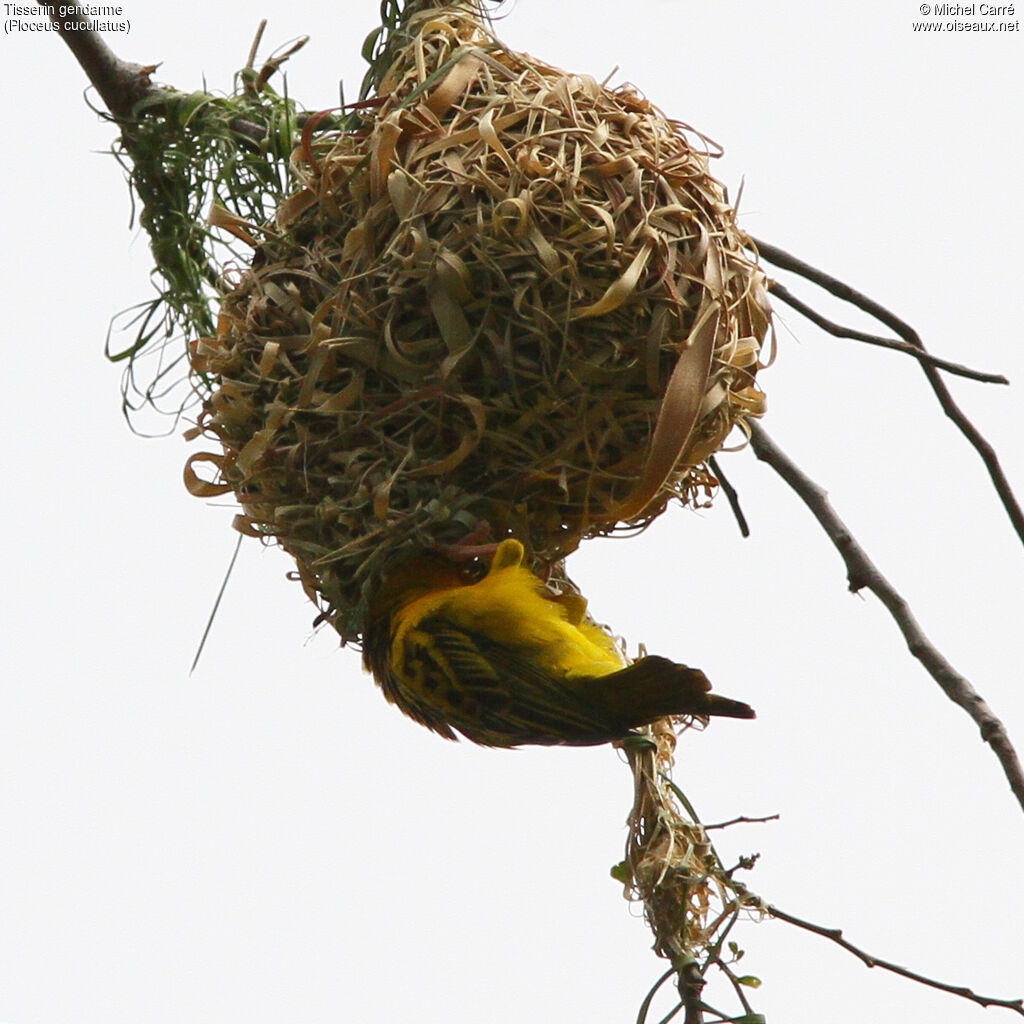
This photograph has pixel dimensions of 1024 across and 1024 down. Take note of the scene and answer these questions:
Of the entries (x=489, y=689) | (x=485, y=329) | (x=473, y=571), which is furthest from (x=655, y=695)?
(x=485, y=329)

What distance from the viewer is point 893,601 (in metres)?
1.92

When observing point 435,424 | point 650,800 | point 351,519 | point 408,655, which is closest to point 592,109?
point 435,424

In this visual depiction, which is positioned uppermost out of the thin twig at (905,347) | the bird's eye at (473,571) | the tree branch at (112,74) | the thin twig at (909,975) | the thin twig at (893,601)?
the tree branch at (112,74)

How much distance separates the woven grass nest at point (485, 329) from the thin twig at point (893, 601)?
0.26 meters

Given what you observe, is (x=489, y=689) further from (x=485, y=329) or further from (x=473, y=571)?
(x=485, y=329)

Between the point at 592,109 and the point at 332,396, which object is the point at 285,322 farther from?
the point at 592,109

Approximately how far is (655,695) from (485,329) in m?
0.41

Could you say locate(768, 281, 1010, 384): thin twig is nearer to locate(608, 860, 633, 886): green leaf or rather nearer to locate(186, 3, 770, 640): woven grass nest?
locate(186, 3, 770, 640): woven grass nest

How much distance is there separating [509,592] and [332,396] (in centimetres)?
28

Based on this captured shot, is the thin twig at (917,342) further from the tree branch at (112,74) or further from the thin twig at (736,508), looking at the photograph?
the tree branch at (112,74)

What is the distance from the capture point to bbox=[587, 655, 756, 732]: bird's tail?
1.46 metres

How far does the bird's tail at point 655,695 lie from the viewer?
4.79 feet

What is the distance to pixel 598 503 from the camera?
5.59 feet

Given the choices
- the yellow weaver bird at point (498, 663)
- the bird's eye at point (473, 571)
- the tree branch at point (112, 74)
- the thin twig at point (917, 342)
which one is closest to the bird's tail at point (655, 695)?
the yellow weaver bird at point (498, 663)
